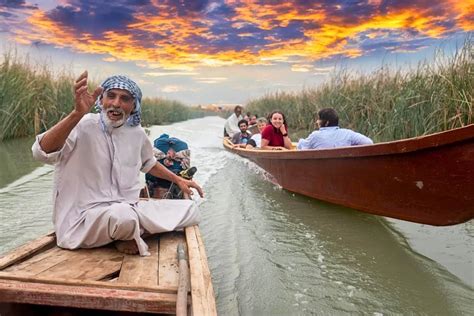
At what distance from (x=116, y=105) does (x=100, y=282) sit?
1.19 m

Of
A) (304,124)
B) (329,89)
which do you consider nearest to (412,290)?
(329,89)

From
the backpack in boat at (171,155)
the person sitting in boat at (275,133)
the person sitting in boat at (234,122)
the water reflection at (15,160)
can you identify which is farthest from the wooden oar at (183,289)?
the person sitting in boat at (234,122)

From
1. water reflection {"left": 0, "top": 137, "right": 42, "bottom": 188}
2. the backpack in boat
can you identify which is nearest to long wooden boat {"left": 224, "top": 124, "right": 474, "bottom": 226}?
the backpack in boat

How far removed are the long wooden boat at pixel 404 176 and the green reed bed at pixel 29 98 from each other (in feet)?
24.4

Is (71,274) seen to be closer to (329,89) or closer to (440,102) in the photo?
(440,102)

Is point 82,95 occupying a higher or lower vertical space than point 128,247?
higher

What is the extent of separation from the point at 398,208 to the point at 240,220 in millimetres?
1855

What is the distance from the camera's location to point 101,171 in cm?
266

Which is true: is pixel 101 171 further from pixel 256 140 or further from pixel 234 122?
pixel 234 122

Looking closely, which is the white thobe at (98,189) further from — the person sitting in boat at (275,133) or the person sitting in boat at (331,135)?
the person sitting in boat at (275,133)

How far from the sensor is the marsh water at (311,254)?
2879 millimetres

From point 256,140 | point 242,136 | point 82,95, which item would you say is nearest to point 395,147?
point 82,95

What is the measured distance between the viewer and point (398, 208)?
4.02 m

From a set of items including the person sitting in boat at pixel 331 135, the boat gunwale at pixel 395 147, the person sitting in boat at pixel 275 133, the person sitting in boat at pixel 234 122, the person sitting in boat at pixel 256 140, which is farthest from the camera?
the person sitting in boat at pixel 234 122
